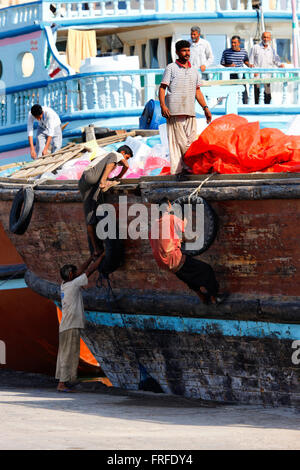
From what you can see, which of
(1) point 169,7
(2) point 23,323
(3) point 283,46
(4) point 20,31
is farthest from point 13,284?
(3) point 283,46

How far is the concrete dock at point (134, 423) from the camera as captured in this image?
6.39 m

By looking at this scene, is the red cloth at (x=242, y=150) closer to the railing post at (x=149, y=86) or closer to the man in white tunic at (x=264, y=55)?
the railing post at (x=149, y=86)

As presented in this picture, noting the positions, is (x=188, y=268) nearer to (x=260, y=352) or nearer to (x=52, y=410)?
(x=260, y=352)

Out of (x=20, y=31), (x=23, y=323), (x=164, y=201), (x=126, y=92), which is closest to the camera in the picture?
(x=164, y=201)

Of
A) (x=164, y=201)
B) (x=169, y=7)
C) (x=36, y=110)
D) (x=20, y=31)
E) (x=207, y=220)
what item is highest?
(x=169, y=7)

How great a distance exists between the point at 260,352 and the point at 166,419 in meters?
0.94

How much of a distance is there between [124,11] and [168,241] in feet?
28.7

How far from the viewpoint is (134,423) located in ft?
23.9

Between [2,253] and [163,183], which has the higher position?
[163,183]

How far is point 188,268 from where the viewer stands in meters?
7.75

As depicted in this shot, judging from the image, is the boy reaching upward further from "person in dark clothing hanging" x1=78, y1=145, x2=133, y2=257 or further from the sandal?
the sandal

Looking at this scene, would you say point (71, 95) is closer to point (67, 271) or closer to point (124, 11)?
point (124, 11)

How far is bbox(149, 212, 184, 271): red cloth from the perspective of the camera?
7590 millimetres

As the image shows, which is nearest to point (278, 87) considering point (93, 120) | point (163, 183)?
point (93, 120)
